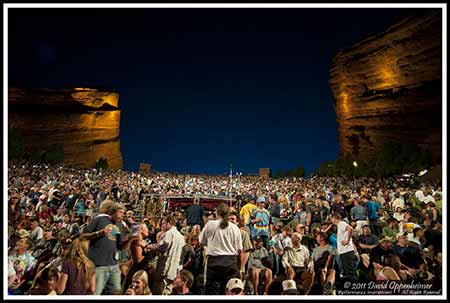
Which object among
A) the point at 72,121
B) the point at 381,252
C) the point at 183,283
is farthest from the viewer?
the point at 72,121

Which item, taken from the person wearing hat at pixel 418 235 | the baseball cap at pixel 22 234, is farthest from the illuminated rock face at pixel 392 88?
the baseball cap at pixel 22 234

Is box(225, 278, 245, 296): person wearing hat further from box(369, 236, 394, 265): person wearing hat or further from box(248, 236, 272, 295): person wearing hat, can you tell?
box(369, 236, 394, 265): person wearing hat

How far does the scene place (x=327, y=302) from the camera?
5.20 m

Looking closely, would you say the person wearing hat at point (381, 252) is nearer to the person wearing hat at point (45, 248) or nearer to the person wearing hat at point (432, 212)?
the person wearing hat at point (432, 212)

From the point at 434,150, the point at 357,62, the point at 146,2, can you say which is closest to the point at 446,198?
the point at 146,2

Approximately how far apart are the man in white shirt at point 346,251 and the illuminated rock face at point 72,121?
5911cm

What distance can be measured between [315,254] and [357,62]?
164 ft

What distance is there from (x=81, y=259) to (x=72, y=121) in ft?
228

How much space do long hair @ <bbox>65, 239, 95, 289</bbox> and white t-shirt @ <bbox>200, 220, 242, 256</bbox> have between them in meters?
1.85

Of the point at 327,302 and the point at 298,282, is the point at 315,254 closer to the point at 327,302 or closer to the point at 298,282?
the point at 298,282

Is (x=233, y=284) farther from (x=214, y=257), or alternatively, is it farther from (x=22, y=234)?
(x=22, y=234)

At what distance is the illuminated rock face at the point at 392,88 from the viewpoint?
38.0 meters

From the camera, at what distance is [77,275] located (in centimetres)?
547

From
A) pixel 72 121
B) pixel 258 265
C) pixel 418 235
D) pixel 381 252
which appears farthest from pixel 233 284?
pixel 72 121
